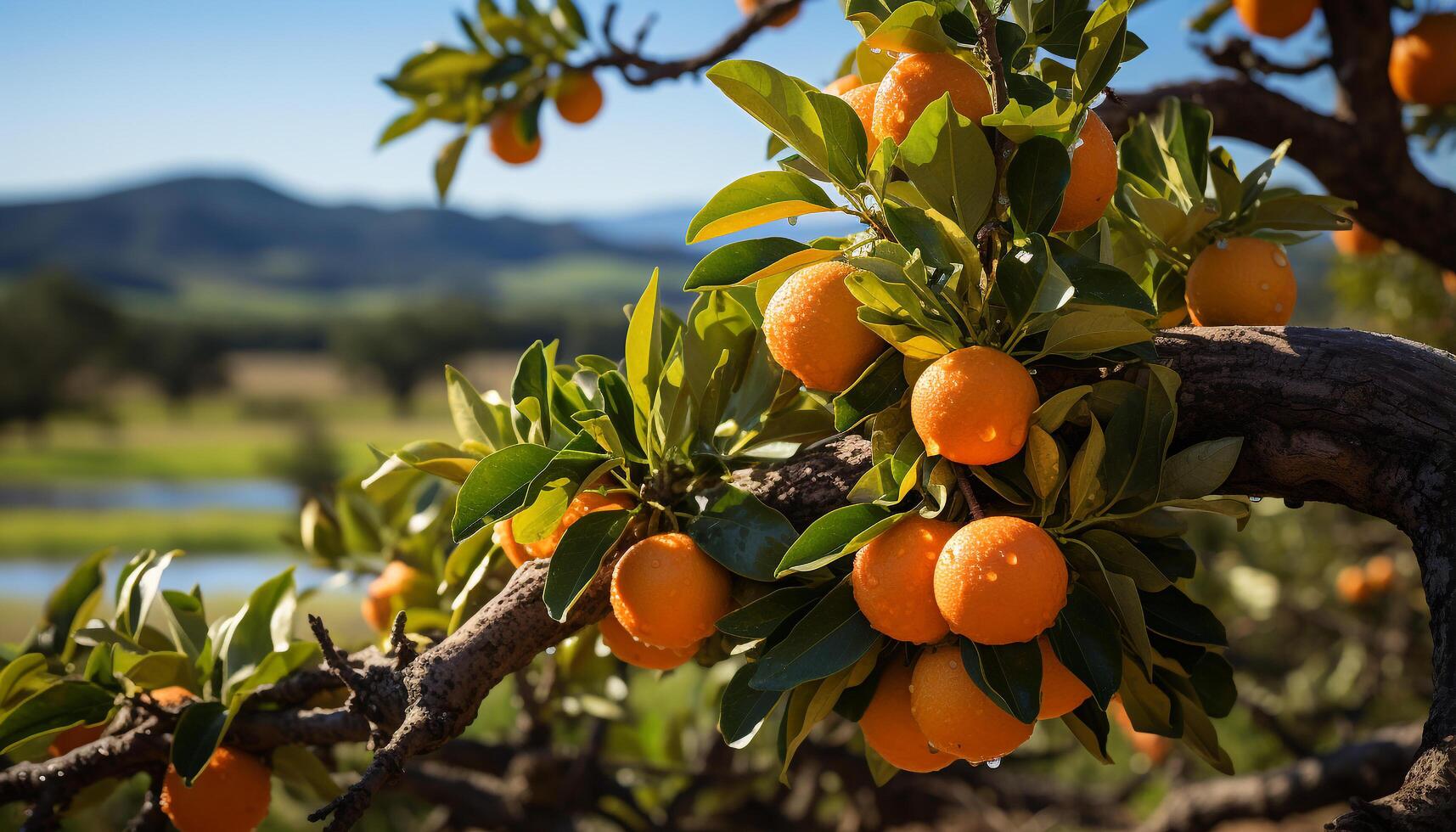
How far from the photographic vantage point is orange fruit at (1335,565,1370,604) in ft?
8.02

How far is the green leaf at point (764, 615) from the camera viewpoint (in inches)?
24.7

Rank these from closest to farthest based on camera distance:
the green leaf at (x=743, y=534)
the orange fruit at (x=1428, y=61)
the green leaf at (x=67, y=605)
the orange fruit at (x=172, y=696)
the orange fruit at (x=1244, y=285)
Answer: the green leaf at (x=743, y=534)
the orange fruit at (x=1244, y=285)
the orange fruit at (x=172, y=696)
the green leaf at (x=67, y=605)
the orange fruit at (x=1428, y=61)

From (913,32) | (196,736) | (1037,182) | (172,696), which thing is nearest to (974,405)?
(1037,182)

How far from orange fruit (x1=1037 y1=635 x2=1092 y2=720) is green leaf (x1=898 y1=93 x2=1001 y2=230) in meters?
0.28

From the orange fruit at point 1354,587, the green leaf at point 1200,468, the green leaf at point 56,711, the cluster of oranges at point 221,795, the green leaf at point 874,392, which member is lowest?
the orange fruit at point 1354,587

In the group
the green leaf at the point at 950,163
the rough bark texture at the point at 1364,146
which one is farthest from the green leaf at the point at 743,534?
the rough bark texture at the point at 1364,146

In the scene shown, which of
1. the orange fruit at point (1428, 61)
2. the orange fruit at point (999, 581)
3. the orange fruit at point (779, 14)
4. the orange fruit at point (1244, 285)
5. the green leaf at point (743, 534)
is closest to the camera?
the orange fruit at point (999, 581)

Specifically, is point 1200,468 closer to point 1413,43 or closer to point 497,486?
point 497,486

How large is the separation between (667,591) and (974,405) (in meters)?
0.24

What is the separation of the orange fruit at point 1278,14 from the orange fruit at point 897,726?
1.15 meters

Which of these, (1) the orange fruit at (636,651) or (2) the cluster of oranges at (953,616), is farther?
(1) the orange fruit at (636,651)

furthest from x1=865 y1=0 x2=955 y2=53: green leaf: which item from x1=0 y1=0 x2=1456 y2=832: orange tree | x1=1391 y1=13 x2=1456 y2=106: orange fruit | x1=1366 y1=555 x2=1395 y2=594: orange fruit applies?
x1=1366 y1=555 x2=1395 y2=594: orange fruit

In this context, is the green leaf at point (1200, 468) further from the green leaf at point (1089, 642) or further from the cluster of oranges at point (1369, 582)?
the cluster of oranges at point (1369, 582)

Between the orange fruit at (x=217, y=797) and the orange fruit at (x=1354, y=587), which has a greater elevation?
the orange fruit at (x=217, y=797)
